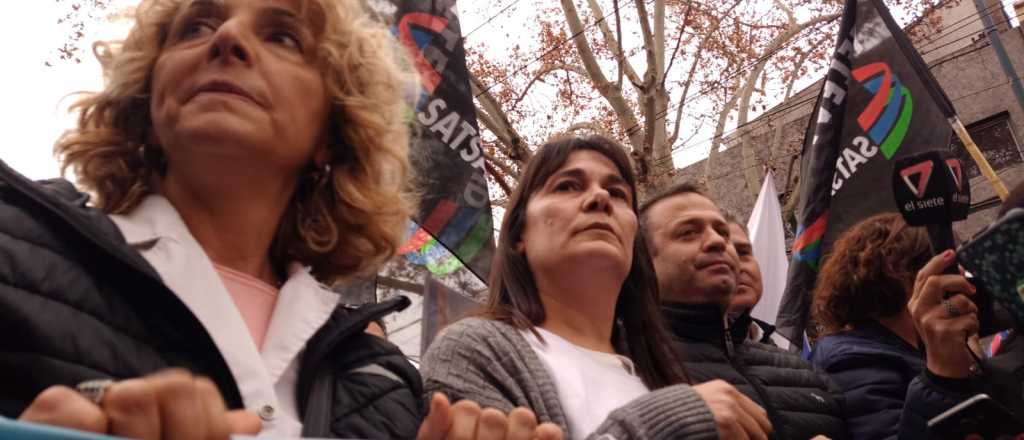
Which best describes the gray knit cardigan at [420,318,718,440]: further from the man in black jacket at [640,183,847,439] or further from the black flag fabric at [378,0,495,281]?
the black flag fabric at [378,0,495,281]

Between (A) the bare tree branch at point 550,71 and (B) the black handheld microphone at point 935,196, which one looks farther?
(A) the bare tree branch at point 550,71

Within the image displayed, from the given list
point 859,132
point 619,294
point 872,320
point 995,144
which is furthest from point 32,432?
point 995,144

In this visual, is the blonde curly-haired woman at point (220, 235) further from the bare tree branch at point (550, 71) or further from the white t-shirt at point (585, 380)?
the bare tree branch at point (550, 71)

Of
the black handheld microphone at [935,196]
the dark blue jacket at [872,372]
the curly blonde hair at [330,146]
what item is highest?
the curly blonde hair at [330,146]

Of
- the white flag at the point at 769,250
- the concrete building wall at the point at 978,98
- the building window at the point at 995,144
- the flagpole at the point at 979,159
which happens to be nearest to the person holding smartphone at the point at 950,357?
the flagpole at the point at 979,159

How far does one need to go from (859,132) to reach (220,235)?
4.17 m

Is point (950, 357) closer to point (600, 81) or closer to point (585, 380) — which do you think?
point (585, 380)

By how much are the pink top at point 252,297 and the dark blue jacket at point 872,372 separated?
1.91 m

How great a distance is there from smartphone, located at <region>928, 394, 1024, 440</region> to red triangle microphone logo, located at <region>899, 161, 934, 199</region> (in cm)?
52

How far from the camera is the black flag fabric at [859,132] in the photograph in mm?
4734

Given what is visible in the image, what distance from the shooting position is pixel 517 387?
1924 millimetres

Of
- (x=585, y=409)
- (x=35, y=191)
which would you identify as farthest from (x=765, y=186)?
(x=35, y=191)

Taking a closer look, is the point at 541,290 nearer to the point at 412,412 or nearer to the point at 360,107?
the point at 360,107

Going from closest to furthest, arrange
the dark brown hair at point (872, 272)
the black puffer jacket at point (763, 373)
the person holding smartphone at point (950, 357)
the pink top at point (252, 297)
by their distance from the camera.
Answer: the pink top at point (252, 297) → the person holding smartphone at point (950, 357) → the black puffer jacket at point (763, 373) → the dark brown hair at point (872, 272)
